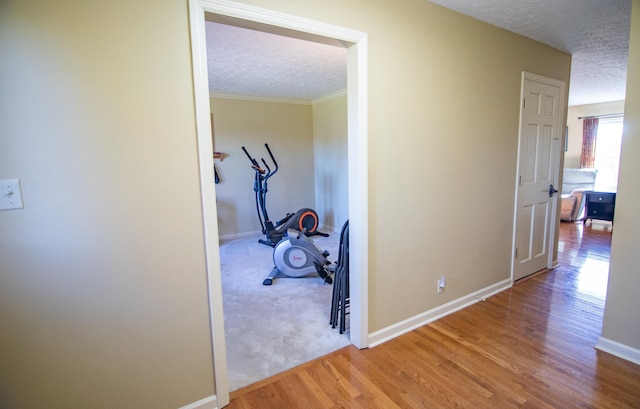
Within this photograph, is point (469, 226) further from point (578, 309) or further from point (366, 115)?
point (366, 115)

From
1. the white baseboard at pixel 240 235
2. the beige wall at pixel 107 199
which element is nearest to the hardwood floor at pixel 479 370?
the beige wall at pixel 107 199

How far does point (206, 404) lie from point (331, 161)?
14.5 ft

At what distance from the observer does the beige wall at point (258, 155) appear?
525cm

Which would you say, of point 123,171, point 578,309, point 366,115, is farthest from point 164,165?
point 578,309

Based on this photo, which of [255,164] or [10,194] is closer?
[10,194]

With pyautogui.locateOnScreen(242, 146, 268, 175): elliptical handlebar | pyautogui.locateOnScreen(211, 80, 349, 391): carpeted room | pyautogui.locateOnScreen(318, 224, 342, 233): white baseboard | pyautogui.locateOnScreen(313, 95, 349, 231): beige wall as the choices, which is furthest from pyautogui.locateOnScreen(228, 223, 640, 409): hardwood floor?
pyautogui.locateOnScreen(242, 146, 268, 175): elliptical handlebar

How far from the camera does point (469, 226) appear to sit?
108 inches

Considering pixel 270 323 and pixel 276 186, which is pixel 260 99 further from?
pixel 270 323

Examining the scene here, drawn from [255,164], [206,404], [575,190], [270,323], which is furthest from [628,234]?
[575,190]

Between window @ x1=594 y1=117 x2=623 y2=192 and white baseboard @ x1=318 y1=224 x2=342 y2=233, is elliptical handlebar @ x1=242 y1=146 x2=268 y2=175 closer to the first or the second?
white baseboard @ x1=318 y1=224 x2=342 y2=233

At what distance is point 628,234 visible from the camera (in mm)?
2043

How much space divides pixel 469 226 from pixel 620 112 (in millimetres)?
6305

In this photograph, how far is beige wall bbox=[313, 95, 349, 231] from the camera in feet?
17.3

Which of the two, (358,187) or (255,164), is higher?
(255,164)
